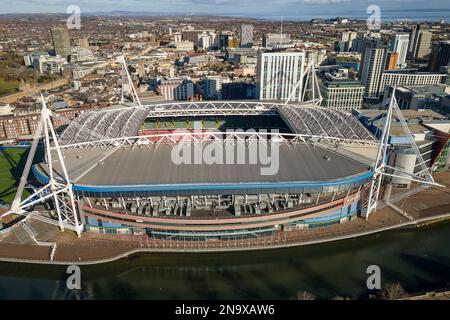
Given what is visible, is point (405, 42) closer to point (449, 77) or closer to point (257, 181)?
point (449, 77)

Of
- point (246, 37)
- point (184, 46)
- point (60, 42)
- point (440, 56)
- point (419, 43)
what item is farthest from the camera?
point (184, 46)

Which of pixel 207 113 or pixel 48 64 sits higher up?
pixel 48 64

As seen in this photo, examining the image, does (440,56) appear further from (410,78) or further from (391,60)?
(410,78)

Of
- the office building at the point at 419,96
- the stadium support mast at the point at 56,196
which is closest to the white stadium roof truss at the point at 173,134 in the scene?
the stadium support mast at the point at 56,196

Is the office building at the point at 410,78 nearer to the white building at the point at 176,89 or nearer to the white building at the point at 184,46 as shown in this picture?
the white building at the point at 176,89

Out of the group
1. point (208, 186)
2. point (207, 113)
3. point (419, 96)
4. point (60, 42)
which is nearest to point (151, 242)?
point (208, 186)

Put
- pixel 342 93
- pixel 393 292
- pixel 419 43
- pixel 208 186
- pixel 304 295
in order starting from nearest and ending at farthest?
pixel 393 292, pixel 304 295, pixel 208 186, pixel 342 93, pixel 419 43
